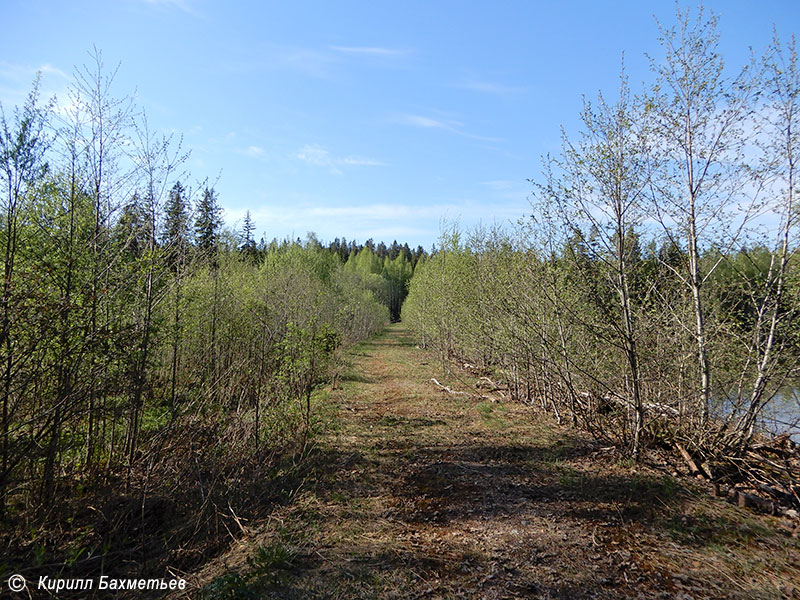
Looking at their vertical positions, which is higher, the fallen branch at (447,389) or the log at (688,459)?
the log at (688,459)

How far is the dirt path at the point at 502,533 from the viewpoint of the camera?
3277mm

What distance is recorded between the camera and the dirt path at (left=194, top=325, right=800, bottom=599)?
3.28m

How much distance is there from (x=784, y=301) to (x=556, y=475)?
3.71 metres

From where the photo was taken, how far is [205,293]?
8.91 m

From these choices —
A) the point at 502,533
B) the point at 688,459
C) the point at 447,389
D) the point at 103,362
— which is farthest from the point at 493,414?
the point at 103,362

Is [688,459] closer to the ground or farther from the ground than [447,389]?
farther from the ground

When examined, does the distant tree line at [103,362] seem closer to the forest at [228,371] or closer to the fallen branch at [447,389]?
the forest at [228,371]

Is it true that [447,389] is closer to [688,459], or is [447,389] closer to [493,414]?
[493,414]

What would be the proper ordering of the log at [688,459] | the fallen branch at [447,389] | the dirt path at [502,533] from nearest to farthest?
1. the dirt path at [502,533]
2. the log at [688,459]
3. the fallen branch at [447,389]

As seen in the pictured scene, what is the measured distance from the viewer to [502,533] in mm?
4105

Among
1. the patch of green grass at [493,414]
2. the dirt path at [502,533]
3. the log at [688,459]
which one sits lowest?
the patch of green grass at [493,414]

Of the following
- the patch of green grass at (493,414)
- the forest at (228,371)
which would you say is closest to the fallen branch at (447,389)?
the patch of green grass at (493,414)

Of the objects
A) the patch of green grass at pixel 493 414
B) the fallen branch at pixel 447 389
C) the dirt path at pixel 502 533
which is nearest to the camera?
the dirt path at pixel 502 533

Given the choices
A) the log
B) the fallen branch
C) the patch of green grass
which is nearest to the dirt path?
the log
